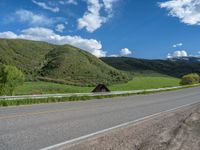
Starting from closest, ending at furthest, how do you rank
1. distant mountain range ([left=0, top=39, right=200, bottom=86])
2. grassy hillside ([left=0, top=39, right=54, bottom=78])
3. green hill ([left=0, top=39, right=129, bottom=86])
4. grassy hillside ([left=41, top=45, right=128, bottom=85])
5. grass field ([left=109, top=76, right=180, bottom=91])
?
grass field ([left=109, top=76, right=180, bottom=91]) < distant mountain range ([left=0, top=39, right=200, bottom=86]) < green hill ([left=0, top=39, right=129, bottom=86]) < grassy hillside ([left=41, top=45, right=128, bottom=85]) < grassy hillside ([left=0, top=39, right=54, bottom=78])

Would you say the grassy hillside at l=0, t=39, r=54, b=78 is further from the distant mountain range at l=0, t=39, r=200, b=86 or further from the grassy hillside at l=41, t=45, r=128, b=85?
the grassy hillside at l=41, t=45, r=128, b=85

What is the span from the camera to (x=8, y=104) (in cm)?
1530

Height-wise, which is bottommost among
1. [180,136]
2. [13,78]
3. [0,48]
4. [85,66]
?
[180,136]

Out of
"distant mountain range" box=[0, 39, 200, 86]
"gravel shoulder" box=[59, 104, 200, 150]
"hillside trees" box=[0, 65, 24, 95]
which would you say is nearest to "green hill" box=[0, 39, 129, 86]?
"distant mountain range" box=[0, 39, 200, 86]

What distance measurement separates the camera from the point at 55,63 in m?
97.4

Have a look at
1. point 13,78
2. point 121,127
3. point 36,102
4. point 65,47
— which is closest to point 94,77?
point 65,47

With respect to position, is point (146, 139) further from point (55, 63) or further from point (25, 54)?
point (25, 54)

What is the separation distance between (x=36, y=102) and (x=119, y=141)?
11.7 meters

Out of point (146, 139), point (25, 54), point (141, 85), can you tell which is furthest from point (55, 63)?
point (146, 139)

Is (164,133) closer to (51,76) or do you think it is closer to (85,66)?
(51,76)

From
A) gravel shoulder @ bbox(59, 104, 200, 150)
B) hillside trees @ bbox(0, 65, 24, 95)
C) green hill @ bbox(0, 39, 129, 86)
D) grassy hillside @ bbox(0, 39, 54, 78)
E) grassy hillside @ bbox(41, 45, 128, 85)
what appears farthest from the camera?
grassy hillside @ bbox(0, 39, 54, 78)

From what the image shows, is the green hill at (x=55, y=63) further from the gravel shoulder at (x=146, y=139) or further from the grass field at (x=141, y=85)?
the gravel shoulder at (x=146, y=139)

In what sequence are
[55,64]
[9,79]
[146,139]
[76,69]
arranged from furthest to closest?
[55,64], [76,69], [9,79], [146,139]

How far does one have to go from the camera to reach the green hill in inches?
3410
